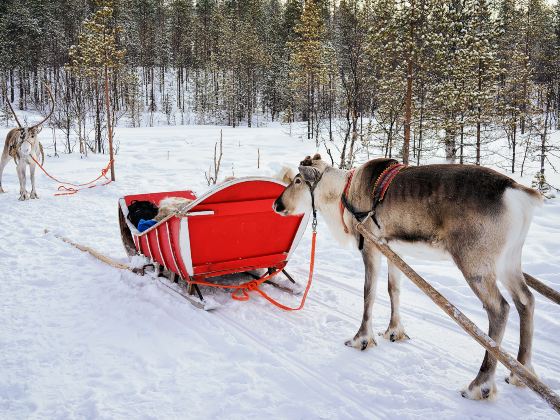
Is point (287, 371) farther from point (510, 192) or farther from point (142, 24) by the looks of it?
point (142, 24)

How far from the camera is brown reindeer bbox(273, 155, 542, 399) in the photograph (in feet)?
8.92

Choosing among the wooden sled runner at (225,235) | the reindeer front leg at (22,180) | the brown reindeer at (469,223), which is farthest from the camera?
the reindeer front leg at (22,180)

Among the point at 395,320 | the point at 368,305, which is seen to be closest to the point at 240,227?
the point at 368,305

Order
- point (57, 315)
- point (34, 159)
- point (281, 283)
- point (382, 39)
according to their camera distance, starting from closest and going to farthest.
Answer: point (57, 315) < point (281, 283) < point (34, 159) < point (382, 39)

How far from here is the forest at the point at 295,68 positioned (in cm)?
1446

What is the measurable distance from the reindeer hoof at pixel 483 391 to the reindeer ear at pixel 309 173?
1.98 meters

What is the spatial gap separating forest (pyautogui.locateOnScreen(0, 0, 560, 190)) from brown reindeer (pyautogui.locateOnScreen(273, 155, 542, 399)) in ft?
34.0

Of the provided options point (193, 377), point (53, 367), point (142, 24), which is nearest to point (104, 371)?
point (53, 367)

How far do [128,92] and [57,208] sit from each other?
32886 millimetres

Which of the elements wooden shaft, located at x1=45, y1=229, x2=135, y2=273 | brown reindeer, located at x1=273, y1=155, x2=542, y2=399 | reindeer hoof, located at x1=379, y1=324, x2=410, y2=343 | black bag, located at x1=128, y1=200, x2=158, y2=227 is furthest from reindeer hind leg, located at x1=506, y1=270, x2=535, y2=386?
→ black bag, located at x1=128, y1=200, x2=158, y2=227

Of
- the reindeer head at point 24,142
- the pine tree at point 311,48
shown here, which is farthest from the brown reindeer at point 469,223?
the pine tree at point 311,48

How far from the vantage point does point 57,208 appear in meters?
9.46

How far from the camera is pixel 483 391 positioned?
2850mm

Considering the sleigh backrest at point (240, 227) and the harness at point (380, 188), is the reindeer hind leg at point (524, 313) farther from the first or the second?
the sleigh backrest at point (240, 227)
